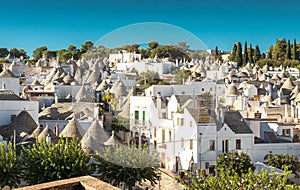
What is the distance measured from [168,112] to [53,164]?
23.4 ft

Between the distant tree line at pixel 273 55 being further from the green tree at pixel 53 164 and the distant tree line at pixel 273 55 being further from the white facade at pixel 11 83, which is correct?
the green tree at pixel 53 164

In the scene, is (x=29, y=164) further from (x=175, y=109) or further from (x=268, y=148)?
(x=268, y=148)

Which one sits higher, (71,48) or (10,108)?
(71,48)

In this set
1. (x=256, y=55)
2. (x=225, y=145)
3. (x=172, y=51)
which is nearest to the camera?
(x=172, y=51)

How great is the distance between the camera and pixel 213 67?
6.04 m

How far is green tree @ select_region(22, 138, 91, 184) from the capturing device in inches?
454

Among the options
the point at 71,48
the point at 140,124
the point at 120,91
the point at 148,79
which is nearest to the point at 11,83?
the point at 120,91

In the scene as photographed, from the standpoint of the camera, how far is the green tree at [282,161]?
17.0 m

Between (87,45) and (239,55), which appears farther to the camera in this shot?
(239,55)

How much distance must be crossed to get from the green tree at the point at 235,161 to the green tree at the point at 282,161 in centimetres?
95

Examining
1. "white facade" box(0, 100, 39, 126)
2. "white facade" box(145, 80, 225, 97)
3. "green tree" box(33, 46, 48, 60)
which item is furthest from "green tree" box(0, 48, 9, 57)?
"white facade" box(145, 80, 225, 97)

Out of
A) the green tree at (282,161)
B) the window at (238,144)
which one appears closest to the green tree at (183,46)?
the green tree at (282,161)

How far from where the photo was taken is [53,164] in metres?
11.5

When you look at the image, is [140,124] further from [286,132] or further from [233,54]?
[233,54]
